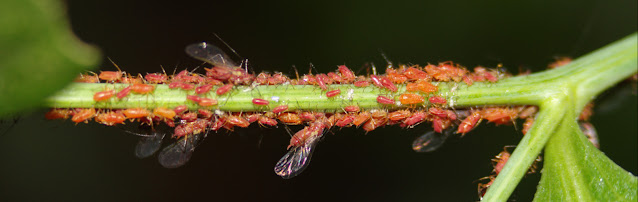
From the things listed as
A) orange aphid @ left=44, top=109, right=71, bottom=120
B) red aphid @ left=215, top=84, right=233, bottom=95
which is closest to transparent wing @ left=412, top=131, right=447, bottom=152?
red aphid @ left=215, top=84, right=233, bottom=95

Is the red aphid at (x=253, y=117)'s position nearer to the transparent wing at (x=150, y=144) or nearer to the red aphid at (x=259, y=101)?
the red aphid at (x=259, y=101)

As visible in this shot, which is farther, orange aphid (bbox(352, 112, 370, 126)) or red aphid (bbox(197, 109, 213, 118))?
orange aphid (bbox(352, 112, 370, 126))

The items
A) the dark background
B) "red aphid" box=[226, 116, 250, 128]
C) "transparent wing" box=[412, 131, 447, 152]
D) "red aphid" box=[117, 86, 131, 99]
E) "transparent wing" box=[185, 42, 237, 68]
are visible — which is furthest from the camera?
the dark background

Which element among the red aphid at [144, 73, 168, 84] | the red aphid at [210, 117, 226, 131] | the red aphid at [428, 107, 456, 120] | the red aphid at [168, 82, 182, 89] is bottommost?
the red aphid at [428, 107, 456, 120]

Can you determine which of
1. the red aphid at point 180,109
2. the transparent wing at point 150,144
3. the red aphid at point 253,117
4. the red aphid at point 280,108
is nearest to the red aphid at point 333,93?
the red aphid at point 280,108

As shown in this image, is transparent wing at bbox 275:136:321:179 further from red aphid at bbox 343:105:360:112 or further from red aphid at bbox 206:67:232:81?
red aphid at bbox 206:67:232:81

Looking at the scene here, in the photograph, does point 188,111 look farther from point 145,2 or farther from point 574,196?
point 145,2

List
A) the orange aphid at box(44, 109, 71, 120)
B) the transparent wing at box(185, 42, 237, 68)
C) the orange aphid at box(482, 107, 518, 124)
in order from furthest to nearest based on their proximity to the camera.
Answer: the transparent wing at box(185, 42, 237, 68), the orange aphid at box(482, 107, 518, 124), the orange aphid at box(44, 109, 71, 120)
